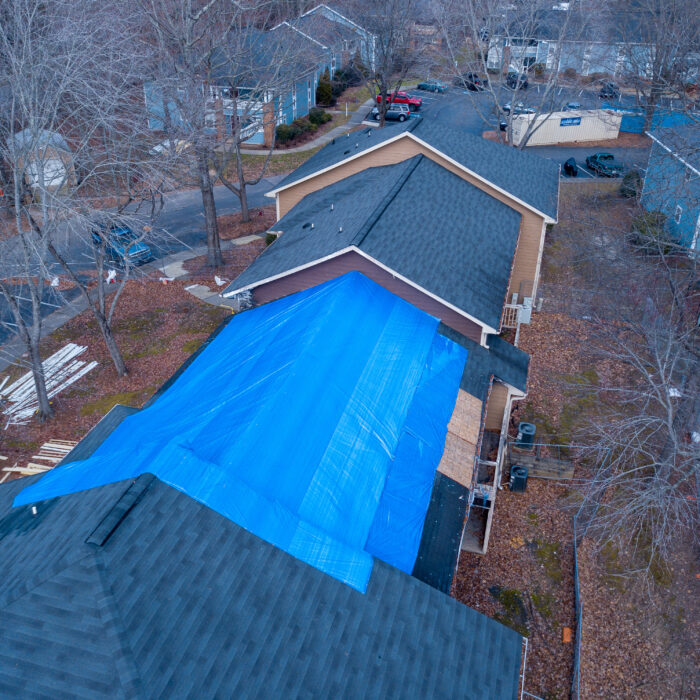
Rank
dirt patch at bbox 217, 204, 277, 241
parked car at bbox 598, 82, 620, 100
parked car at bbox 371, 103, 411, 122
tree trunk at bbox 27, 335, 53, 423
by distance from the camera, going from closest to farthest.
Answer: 1. tree trunk at bbox 27, 335, 53, 423
2. dirt patch at bbox 217, 204, 277, 241
3. parked car at bbox 598, 82, 620, 100
4. parked car at bbox 371, 103, 411, 122

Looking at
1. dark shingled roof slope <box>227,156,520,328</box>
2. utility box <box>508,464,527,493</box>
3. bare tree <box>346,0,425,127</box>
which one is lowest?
utility box <box>508,464,527,493</box>

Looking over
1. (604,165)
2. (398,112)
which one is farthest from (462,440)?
(398,112)

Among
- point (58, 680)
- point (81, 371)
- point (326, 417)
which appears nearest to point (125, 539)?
point (58, 680)

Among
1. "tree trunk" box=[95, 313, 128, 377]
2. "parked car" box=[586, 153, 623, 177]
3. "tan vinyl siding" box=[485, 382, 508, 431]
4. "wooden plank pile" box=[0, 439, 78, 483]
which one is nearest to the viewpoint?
"wooden plank pile" box=[0, 439, 78, 483]

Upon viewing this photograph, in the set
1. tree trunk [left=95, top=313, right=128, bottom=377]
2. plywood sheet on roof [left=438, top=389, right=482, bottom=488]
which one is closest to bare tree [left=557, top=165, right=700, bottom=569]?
plywood sheet on roof [left=438, top=389, right=482, bottom=488]

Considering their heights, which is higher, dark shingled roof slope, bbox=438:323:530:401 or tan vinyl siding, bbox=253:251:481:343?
tan vinyl siding, bbox=253:251:481:343

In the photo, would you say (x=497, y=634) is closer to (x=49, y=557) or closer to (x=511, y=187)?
(x=49, y=557)

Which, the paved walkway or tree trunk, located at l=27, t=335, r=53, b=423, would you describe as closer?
tree trunk, located at l=27, t=335, r=53, b=423

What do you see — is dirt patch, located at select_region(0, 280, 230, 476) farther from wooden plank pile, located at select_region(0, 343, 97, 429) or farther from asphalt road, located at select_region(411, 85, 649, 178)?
asphalt road, located at select_region(411, 85, 649, 178)
